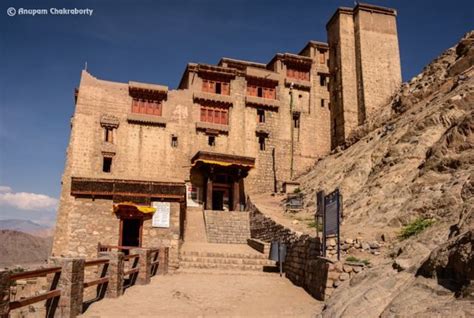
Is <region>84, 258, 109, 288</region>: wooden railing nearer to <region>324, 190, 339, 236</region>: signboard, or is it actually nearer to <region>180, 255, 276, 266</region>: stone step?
<region>324, 190, 339, 236</region>: signboard

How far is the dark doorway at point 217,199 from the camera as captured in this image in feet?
105

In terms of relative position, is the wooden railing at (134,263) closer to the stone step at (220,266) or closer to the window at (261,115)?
the stone step at (220,266)

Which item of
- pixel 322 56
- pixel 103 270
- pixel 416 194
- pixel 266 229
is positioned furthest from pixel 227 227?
pixel 322 56

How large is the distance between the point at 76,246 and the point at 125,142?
49.2ft

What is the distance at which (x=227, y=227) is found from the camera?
80.8 ft

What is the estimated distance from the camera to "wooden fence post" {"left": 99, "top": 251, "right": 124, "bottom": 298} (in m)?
9.68

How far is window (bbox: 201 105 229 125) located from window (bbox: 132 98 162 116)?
3.73 meters

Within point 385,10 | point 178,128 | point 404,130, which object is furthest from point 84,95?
point 385,10

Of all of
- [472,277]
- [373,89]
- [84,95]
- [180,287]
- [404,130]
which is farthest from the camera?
[373,89]

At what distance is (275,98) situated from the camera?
35.8 metres

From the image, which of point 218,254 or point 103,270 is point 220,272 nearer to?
point 218,254

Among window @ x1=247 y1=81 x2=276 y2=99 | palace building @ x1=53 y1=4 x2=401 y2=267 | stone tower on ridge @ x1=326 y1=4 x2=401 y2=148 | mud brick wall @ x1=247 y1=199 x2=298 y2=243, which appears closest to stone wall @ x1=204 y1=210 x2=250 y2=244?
mud brick wall @ x1=247 y1=199 x2=298 y2=243

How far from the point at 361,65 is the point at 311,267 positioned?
28.1 metres

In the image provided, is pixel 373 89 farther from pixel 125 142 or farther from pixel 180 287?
pixel 180 287
